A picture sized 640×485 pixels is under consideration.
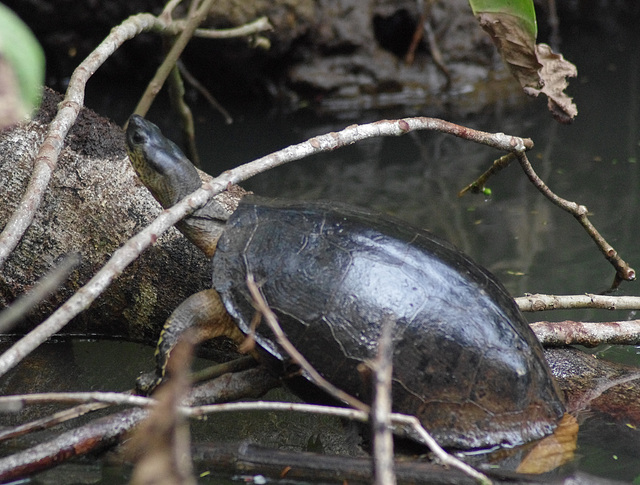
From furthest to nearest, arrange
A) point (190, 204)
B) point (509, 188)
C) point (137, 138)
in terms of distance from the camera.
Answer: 1. point (509, 188)
2. point (137, 138)
3. point (190, 204)

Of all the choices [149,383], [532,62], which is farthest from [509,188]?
[149,383]

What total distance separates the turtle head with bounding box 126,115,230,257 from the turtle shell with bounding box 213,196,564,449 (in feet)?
1.09

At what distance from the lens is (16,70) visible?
1.80 ft

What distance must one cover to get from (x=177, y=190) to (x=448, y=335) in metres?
1.32

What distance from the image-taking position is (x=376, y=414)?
1.19 metres

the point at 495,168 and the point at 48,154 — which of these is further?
the point at 495,168

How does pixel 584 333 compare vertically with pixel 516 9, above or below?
below

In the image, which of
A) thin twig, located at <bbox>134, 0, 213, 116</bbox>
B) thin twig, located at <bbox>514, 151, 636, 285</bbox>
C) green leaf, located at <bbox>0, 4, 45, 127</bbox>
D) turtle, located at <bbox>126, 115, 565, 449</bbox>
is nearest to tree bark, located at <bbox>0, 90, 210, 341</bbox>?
turtle, located at <bbox>126, 115, 565, 449</bbox>

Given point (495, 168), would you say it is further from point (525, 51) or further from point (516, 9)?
point (516, 9)

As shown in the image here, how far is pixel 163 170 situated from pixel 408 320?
128cm

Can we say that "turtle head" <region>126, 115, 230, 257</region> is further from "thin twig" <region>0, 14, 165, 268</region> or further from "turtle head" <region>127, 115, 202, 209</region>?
"thin twig" <region>0, 14, 165, 268</region>

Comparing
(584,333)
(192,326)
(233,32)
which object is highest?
(233,32)

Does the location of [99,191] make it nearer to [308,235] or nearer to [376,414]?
[308,235]

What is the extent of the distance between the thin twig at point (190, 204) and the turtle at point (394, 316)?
0.19 m
